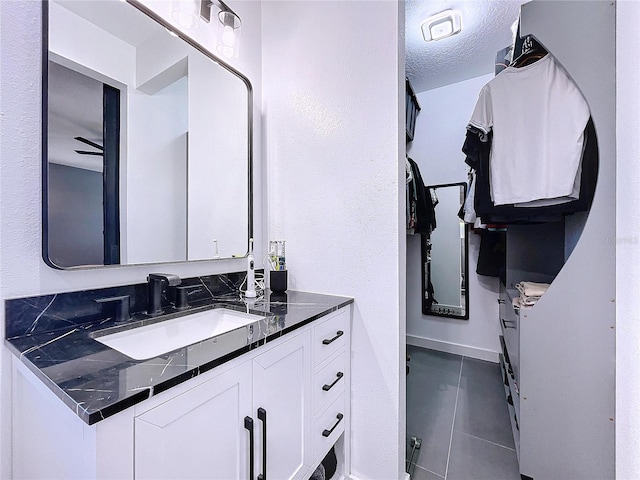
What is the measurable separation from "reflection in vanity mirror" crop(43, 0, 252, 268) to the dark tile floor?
4.98 feet

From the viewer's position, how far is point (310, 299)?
4.30 ft

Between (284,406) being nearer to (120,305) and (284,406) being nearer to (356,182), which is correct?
(120,305)

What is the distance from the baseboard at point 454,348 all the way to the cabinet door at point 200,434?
259cm

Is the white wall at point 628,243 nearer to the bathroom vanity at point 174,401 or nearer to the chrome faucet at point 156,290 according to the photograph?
the bathroom vanity at point 174,401

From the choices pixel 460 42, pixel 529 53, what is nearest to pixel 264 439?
pixel 529 53

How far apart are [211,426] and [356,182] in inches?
41.7

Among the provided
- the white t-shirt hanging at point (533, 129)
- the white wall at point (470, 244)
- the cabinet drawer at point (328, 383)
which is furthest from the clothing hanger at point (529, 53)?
the cabinet drawer at point (328, 383)

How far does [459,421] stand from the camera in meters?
1.77

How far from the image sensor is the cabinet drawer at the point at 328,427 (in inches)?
42.2

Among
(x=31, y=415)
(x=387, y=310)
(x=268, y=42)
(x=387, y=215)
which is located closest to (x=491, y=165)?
(x=387, y=215)

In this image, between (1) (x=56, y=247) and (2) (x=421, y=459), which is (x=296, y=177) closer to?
(1) (x=56, y=247)

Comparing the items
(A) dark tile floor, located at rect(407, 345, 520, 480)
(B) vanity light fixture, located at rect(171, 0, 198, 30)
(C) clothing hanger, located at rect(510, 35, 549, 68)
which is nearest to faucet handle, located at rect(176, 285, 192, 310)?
(B) vanity light fixture, located at rect(171, 0, 198, 30)

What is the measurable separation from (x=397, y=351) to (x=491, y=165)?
3.54 ft

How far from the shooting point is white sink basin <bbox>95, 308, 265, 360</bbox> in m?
0.89
